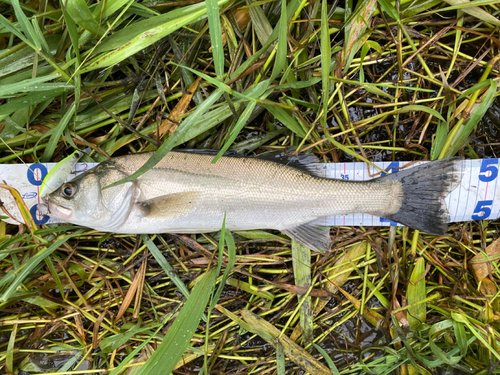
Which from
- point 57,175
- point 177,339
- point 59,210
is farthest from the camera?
point 57,175

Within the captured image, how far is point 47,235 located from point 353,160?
254cm

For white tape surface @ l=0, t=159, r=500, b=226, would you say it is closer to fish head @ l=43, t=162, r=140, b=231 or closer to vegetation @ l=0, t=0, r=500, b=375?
vegetation @ l=0, t=0, r=500, b=375

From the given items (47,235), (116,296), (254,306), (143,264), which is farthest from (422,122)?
(47,235)

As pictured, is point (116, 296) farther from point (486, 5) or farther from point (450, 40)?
point (486, 5)

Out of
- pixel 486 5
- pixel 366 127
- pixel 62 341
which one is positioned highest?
pixel 486 5

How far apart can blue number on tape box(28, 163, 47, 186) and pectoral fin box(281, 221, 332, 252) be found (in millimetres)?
1945

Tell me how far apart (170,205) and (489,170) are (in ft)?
7.94

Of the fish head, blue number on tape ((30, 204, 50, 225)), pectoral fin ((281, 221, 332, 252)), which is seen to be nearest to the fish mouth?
the fish head

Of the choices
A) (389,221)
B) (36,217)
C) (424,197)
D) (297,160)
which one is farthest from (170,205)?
(424,197)

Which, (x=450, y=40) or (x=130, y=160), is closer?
(x=130, y=160)

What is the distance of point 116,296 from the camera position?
2541 millimetres

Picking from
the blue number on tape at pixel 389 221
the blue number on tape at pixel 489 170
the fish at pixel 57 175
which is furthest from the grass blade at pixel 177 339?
the blue number on tape at pixel 489 170

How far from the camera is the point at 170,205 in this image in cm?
229

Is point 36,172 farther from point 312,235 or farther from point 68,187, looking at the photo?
point 312,235
